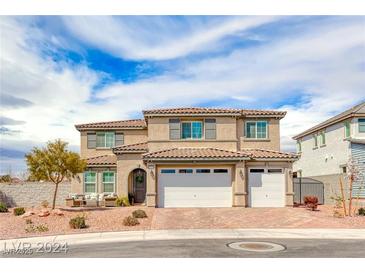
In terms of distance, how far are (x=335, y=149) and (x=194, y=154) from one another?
597 inches

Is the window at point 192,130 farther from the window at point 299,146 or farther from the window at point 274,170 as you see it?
the window at point 299,146

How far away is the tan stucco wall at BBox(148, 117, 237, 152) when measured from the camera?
27109mm

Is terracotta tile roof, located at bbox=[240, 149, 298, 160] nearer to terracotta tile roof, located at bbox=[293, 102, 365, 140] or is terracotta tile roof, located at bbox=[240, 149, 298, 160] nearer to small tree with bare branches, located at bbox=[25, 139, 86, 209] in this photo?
terracotta tile roof, located at bbox=[293, 102, 365, 140]

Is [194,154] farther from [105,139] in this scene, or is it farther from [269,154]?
[105,139]

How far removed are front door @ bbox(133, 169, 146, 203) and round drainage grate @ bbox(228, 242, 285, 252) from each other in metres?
15.7

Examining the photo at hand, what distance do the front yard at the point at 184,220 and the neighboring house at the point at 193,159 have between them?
243 centimetres

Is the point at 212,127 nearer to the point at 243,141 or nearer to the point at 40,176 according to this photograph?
the point at 243,141

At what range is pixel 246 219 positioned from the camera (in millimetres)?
19922

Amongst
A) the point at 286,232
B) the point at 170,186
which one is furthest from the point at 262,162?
the point at 286,232

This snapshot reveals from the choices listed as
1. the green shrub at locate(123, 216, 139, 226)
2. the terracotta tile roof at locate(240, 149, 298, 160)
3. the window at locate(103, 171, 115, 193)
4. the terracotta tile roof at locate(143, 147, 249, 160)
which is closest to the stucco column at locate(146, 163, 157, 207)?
the terracotta tile roof at locate(143, 147, 249, 160)

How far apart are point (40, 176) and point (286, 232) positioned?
46.9 ft

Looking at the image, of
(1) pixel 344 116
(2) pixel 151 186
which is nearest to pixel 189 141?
(2) pixel 151 186

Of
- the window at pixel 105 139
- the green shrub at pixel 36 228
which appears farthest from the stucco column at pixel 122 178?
the green shrub at pixel 36 228

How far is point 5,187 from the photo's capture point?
1094 inches
